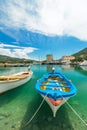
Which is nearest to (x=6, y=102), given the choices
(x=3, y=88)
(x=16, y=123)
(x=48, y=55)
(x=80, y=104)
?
(x=3, y=88)

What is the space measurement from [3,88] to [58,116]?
7.64 metres

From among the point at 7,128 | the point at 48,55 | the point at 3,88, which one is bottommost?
the point at 7,128

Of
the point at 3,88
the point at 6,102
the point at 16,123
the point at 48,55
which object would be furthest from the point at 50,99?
the point at 48,55

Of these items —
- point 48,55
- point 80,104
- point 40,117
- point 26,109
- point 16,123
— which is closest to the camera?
point 16,123

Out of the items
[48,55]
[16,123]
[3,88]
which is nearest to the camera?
[16,123]

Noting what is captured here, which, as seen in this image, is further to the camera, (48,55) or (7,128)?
(48,55)

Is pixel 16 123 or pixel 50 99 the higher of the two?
pixel 50 99

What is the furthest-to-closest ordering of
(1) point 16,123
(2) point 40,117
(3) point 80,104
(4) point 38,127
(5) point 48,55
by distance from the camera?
(5) point 48,55 → (3) point 80,104 → (2) point 40,117 → (1) point 16,123 → (4) point 38,127

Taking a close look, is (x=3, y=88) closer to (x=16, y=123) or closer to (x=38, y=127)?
(x=16, y=123)

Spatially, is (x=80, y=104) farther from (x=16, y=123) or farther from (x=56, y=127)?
(x=16, y=123)

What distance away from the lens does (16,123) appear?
7.66m

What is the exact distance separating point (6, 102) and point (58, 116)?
562 cm

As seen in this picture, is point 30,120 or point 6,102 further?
point 6,102

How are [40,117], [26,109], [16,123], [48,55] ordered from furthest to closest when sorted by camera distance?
[48,55] → [26,109] → [40,117] → [16,123]
